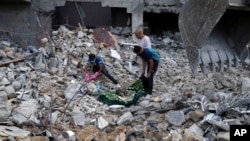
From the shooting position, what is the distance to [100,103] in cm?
646

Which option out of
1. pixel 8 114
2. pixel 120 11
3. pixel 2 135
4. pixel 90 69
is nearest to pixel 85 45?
pixel 90 69

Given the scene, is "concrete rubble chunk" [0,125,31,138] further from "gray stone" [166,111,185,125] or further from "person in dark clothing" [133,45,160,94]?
"person in dark clothing" [133,45,160,94]

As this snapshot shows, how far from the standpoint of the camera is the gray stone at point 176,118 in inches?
201

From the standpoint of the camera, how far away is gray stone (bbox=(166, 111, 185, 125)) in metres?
5.09

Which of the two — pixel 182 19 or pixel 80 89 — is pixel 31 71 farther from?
pixel 182 19

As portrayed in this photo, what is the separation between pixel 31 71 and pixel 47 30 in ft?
12.0

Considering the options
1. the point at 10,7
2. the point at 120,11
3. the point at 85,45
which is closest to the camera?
the point at 85,45

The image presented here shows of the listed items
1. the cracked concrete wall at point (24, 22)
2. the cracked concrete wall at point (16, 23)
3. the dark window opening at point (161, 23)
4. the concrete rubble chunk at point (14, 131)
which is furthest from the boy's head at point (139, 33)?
Answer: the dark window opening at point (161, 23)

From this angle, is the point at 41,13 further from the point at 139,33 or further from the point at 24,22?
the point at 139,33

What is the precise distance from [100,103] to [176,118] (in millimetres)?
1709

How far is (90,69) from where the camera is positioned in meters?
8.40

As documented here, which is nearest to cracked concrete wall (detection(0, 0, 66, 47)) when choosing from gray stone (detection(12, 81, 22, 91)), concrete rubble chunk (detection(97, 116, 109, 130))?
gray stone (detection(12, 81, 22, 91))

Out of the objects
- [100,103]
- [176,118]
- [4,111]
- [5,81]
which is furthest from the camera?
[5,81]

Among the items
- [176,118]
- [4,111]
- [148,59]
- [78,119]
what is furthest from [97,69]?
[176,118]
